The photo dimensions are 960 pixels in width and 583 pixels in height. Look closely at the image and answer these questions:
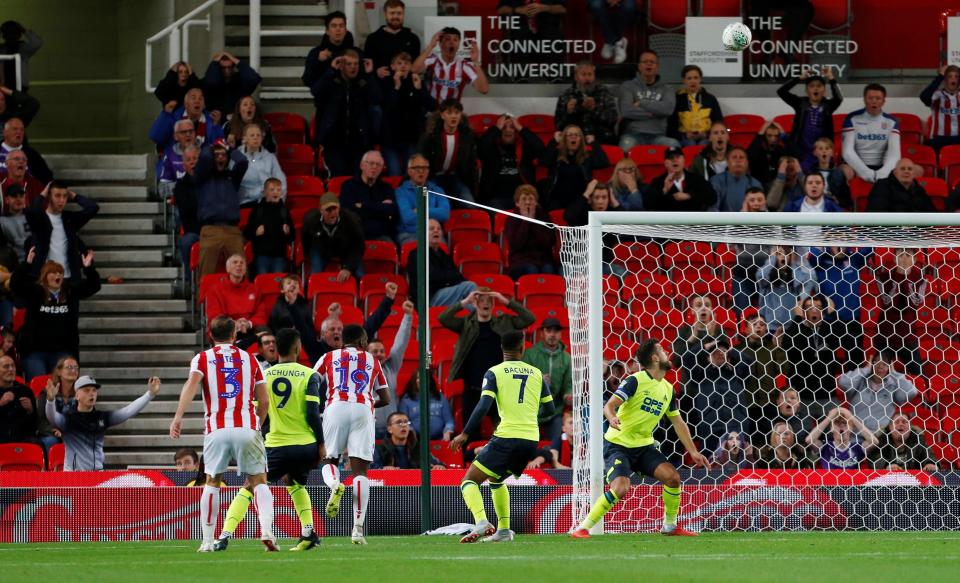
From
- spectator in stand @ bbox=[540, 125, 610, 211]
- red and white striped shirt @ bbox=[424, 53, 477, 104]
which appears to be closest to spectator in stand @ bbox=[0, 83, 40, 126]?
red and white striped shirt @ bbox=[424, 53, 477, 104]

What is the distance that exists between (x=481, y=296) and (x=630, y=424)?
338 cm

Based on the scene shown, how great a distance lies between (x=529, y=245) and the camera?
56.3 ft

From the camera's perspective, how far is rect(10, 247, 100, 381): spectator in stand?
15.9 metres

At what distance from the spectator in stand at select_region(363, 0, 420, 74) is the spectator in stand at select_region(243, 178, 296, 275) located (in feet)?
8.14

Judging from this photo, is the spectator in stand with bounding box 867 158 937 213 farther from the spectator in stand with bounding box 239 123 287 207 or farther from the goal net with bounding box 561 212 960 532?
the spectator in stand with bounding box 239 123 287 207

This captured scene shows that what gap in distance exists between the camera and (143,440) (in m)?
16.2

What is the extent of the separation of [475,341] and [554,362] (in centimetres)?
79

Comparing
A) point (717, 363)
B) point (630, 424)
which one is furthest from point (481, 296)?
point (630, 424)

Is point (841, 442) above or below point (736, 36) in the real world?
below

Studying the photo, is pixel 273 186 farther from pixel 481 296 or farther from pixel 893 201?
pixel 893 201

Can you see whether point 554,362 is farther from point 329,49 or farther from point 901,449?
point 329,49

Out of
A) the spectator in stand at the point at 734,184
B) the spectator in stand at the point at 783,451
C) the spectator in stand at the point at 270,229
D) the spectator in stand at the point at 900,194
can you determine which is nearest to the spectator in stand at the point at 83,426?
the spectator in stand at the point at 270,229

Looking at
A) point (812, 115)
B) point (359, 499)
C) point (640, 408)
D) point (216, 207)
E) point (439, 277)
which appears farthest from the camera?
point (812, 115)

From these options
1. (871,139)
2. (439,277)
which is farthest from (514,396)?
(871,139)
